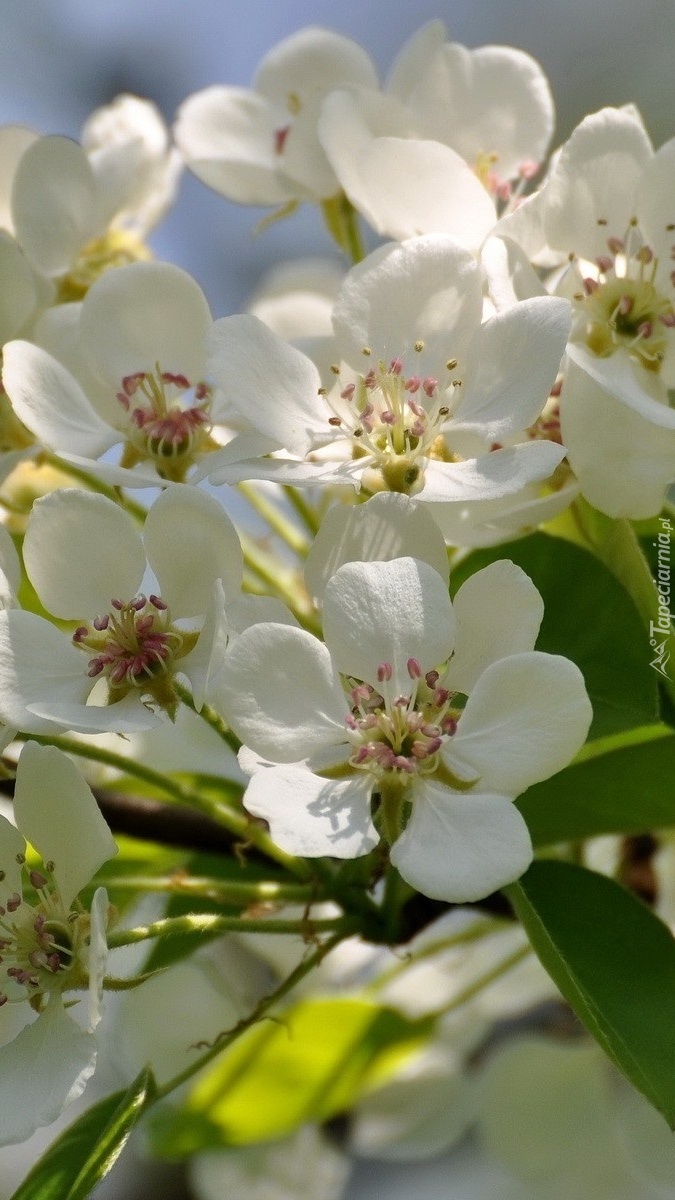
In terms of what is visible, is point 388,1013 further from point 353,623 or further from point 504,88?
point 504,88

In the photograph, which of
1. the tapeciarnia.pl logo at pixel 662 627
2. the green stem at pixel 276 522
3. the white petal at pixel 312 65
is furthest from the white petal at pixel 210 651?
the white petal at pixel 312 65

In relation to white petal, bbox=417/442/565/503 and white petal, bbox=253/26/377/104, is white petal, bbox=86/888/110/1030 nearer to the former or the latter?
white petal, bbox=417/442/565/503

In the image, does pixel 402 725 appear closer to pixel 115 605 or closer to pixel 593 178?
pixel 115 605

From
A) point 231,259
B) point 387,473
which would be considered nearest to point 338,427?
point 387,473

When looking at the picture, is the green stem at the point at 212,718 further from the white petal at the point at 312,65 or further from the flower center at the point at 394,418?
the white petal at the point at 312,65

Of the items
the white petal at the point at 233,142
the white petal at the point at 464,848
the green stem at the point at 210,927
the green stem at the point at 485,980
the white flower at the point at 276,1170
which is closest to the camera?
the white petal at the point at 464,848
